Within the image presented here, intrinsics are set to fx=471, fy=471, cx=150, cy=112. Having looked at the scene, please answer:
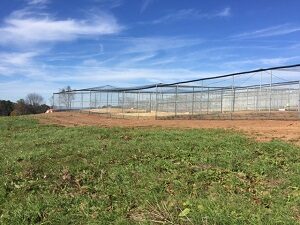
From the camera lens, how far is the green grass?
5812mm

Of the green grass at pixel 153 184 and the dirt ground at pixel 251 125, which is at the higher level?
the dirt ground at pixel 251 125

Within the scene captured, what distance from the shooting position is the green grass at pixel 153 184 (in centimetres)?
581

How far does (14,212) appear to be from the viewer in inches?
255

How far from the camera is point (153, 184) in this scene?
271 inches

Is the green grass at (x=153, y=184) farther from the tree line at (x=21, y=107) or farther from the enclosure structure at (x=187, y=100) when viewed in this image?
the tree line at (x=21, y=107)

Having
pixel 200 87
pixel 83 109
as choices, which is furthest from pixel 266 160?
pixel 83 109

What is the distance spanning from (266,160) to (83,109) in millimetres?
37302

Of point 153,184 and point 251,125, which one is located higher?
point 251,125

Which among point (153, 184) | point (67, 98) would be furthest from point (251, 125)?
point (67, 98)

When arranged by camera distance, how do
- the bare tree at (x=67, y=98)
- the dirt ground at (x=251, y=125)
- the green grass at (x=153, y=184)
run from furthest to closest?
the bare tree at (x=67, y=98) < the dirt ground at (x=251, y=125) < the green grass at (x=153, y=184)

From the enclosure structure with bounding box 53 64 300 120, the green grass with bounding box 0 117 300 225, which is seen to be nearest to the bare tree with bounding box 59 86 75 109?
the enclosure structure with bounding box 53 64 300 120

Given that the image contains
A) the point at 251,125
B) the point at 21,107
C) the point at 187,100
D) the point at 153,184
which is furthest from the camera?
the point at 21,107

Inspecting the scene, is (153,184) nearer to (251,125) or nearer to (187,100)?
(251,125)

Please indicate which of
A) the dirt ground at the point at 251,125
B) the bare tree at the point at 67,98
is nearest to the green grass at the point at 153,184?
the dirt ground at the point at 251,125
